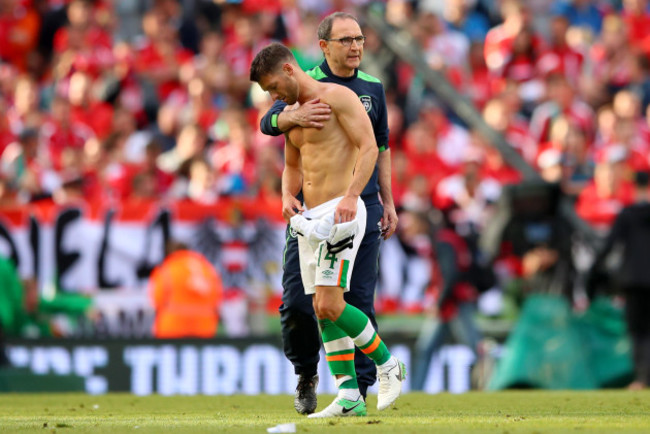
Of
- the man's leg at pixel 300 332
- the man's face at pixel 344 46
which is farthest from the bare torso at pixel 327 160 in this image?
the man's leg at pixel 300 332

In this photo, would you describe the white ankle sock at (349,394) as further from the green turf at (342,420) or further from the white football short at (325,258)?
the white football short at (325,258)

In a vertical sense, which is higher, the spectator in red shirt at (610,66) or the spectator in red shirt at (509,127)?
the spectator in red shirt at (610,66)

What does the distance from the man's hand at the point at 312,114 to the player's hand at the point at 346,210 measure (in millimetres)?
468

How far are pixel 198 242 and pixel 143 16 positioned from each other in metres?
6.24

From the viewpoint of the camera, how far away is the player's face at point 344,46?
7934 mm

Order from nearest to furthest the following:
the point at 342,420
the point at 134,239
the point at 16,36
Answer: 1. the point at 342,420
2. the point at 134,239
3. the point at 16,36

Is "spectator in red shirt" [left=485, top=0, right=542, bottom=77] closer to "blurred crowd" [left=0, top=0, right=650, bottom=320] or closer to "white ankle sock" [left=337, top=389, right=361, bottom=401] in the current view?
"blurred crowd" [left=0, top=0, right=650, bottom=320]

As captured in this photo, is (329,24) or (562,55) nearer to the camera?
(329,24)

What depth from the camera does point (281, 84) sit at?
768 centimetres

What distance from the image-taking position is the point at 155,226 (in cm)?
1444

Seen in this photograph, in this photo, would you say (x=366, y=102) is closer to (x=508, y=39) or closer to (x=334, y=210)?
(x=334, y=210)

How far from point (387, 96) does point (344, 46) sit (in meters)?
9.79

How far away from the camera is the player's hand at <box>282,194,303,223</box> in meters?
7.81

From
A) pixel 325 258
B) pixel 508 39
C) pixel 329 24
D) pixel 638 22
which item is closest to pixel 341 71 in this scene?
pixel 329 24
